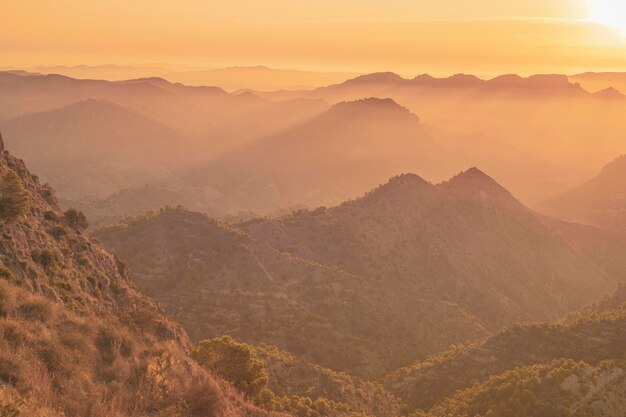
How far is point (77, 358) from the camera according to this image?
68.8 feet

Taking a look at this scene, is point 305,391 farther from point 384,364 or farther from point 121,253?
point 121,253

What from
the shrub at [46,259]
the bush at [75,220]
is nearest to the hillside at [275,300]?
the bush at [75,220]

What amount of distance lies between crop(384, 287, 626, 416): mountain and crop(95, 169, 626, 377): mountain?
37.8 feet

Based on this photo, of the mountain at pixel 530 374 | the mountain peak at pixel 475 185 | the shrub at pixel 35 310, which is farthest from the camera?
the mountain peak at pixel 475 185

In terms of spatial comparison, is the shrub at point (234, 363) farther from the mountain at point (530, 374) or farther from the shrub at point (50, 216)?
the mountain at point (530, 374)

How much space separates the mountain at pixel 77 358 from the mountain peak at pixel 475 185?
124724mm

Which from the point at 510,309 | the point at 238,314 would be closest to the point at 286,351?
the point at 238,314

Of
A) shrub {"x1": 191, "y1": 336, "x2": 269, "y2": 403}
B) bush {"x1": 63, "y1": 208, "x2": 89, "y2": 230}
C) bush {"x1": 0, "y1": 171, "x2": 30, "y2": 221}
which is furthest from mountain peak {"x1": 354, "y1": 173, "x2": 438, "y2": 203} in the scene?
bush {"x1": 0, "y1": 171, "x2": 30, "y2": 221}

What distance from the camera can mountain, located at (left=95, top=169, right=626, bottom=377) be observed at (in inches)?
3492

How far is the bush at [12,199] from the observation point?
3503cm

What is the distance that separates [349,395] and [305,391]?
5610mm

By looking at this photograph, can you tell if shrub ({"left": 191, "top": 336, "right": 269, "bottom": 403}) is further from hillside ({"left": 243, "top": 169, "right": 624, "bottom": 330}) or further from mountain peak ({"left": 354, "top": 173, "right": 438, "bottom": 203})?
mountain peak ({"left": 354, "top": 173, "right": 438, "bottom": 203})

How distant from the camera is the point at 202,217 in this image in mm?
121250

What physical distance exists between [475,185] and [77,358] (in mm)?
139377
